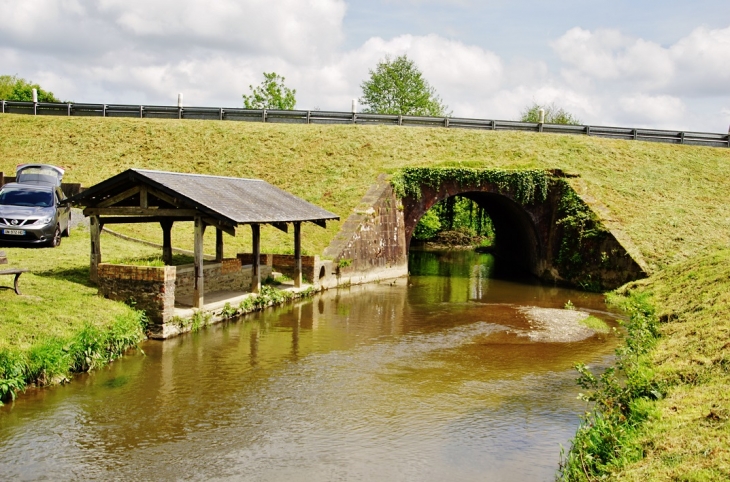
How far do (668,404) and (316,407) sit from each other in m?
5.45

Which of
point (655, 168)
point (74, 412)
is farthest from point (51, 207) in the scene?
point (655, 168)

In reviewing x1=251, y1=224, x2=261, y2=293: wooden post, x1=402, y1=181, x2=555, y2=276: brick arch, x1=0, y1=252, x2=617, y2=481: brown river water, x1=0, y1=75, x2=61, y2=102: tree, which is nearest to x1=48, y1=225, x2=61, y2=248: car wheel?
x1=251, y1=224, x2=261, y2=293: wooden post

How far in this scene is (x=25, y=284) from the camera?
14.5m

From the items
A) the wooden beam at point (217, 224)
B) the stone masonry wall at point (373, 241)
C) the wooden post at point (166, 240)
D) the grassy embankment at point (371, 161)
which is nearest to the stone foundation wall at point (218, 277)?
the wooden post at point (166, 240)

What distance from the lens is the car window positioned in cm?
2038

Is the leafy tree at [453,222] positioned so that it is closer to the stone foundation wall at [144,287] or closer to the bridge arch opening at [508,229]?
the bridge arch opening at [508,229]

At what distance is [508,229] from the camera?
3784 cm

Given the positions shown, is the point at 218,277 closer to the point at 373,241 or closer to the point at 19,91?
the point at 373,241

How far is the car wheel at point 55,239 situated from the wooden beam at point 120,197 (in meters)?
4.29

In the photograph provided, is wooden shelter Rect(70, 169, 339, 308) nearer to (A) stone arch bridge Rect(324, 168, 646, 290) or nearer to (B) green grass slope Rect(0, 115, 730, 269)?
(A) stone arch bridge Rect(324, 168, 646, 290)

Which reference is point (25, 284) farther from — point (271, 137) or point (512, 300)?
point (271, 137)

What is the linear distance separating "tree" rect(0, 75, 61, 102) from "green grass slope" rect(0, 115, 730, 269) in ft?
81.2

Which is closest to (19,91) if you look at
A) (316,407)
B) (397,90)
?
(397,90)

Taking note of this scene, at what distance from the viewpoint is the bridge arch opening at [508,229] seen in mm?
29781
